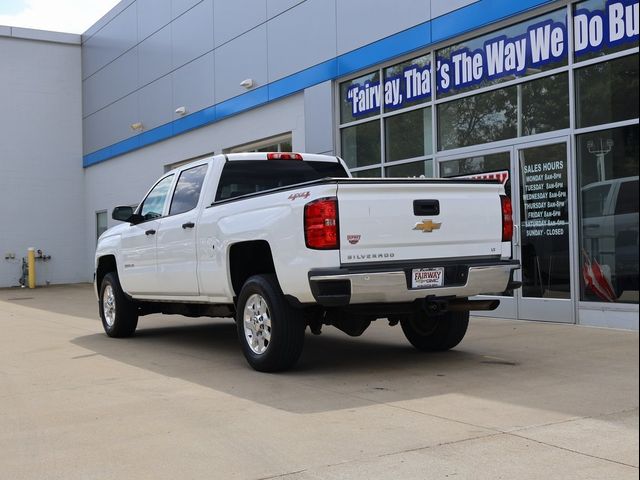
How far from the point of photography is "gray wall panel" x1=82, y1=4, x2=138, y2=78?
23.8 m

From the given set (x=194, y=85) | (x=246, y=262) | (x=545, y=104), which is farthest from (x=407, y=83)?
(x=194, y=85)

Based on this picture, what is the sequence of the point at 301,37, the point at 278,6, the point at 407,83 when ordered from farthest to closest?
the point at 278,6
the point at 301,37
the point at 407,83

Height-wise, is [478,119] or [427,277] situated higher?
[478,119]

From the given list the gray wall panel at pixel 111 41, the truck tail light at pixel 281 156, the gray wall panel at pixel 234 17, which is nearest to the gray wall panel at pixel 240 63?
the gray wall panel at pixel 234 17

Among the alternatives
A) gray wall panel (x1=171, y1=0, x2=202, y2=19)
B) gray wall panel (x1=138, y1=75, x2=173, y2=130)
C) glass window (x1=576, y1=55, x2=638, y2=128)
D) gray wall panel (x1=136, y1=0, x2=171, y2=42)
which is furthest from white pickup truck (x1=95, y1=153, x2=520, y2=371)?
gray wall panel (x1=136, y1=0, x2=171, y2=42)

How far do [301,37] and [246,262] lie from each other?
9103mm

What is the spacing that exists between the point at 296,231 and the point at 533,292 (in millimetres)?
5442

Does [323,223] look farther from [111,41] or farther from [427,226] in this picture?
[111,41]

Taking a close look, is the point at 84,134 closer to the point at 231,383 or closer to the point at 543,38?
the point at 543,38

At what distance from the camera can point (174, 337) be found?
10141mm

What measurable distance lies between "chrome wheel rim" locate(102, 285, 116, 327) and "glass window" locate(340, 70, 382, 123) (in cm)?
615

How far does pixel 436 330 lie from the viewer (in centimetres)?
777

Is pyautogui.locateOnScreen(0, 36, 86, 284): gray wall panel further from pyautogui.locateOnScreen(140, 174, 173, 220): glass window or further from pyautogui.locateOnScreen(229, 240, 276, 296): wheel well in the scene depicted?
pyautogui.locateOnScreen(229, 240, 276, 296): wheel well

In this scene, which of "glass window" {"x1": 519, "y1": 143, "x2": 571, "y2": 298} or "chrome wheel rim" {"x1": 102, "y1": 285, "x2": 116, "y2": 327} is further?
"glass window" {"x1": 519, "y1": 143, "x2": 571, "y2": 298}
